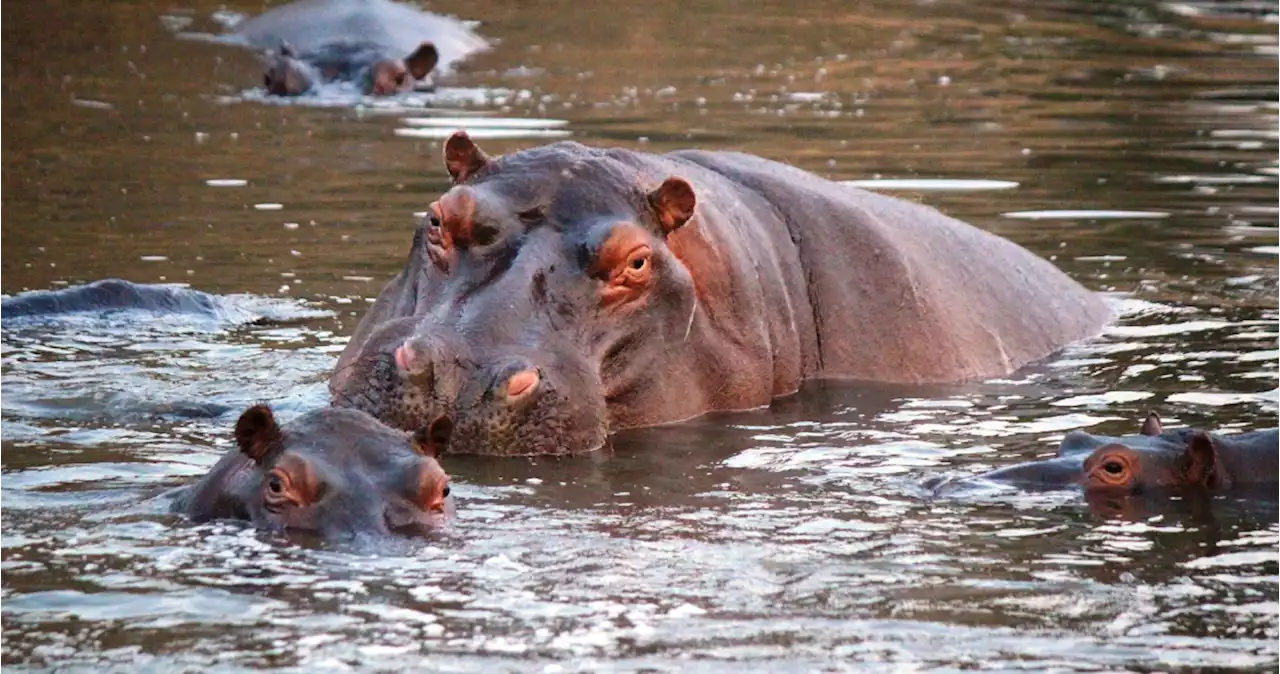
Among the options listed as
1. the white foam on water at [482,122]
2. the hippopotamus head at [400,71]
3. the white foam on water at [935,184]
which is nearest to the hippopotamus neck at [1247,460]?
the white foam on water at [935,184]

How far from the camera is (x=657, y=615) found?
5512mm

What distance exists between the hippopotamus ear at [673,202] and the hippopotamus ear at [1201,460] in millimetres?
1993

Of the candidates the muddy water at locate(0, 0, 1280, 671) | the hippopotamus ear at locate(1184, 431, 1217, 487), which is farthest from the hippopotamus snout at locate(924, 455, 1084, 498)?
the hippopotamus ear at locate(1184, 431, 1217, 487)

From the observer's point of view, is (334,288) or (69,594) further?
(334,288)

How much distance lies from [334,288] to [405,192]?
124 inches

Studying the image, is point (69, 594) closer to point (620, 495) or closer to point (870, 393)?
point (620, 495)

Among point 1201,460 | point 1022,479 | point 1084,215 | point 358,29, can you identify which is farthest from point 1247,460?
point 358,29

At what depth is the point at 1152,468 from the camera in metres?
7.05

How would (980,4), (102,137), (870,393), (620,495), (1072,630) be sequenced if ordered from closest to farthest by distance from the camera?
(1072,630) < (620,495) < (870,393) < (102,137) < (980,4)

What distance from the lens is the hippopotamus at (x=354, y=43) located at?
1888cm

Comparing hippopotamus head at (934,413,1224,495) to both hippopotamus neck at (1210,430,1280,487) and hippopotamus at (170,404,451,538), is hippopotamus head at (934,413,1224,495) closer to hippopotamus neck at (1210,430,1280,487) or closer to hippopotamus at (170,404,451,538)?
hippopotamus neck at (1210,430,1280,487)

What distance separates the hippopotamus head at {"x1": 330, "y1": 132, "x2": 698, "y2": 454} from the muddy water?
0.20 m

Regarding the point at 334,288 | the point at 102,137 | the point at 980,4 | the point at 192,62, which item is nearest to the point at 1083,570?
the point at 334,288

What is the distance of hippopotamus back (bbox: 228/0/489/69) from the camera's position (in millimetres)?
20859
